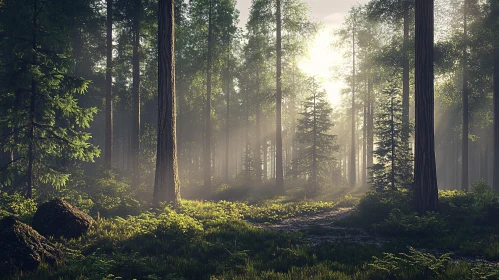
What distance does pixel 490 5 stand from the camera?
18641mm

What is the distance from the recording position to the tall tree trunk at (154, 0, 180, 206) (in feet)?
41.0

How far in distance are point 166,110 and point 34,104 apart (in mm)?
4991

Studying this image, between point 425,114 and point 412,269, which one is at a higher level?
point 425,114

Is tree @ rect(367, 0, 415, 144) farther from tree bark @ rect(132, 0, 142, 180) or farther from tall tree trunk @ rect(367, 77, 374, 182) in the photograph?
tree bark @ rect(132, 0, 142, 180)

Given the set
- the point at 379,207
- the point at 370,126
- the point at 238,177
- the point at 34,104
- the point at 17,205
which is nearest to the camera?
the point at 17,205

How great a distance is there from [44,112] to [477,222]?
16009mm

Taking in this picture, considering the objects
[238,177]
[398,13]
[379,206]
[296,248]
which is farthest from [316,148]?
[296,248]

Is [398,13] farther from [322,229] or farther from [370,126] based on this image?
[322,229]

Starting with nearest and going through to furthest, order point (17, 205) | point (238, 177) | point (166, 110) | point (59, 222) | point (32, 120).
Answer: point (59, 222), point (17, 205), point (32, 120), point (166, 110), point (238, 177)

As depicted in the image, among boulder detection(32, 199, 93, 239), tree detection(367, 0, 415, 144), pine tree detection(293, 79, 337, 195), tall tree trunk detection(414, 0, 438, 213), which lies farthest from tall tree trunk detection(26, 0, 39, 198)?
tree detection(367, 0, 415, 144)

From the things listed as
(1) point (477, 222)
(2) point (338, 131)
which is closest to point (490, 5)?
(1) point (477, 222)

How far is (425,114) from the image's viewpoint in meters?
11.3

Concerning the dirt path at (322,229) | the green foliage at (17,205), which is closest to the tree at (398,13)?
the dirt path at (322,229)

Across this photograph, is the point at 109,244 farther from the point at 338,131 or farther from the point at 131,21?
the point at 338,131
